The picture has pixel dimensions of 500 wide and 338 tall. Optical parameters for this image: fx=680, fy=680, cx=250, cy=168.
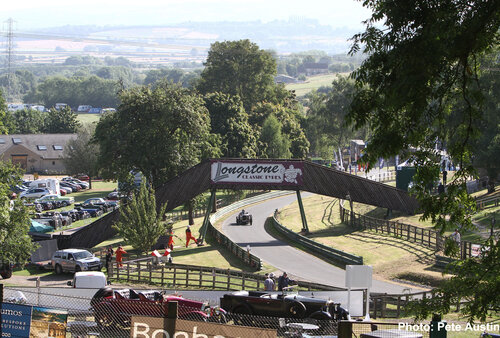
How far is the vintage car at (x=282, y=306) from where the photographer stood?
22.1 meters

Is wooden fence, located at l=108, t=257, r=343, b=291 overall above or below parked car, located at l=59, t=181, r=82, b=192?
above

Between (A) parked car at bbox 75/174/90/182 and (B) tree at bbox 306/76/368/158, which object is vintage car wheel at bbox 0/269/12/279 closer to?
(A) parked car at bbox 75/174/90/182

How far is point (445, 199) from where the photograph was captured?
14.9m

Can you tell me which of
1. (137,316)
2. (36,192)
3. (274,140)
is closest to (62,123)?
(36,192)

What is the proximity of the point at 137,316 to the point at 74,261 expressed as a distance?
2620cm

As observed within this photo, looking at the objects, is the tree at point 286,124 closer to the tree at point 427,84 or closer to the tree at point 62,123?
the tree at point 62,123

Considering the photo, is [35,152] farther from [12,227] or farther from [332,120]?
[12,227]

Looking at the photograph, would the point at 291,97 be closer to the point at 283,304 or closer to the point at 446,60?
the point at 283,304

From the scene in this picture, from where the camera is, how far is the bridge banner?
1884 inches

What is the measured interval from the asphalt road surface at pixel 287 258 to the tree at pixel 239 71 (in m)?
49.7

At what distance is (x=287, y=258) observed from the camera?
42906mm

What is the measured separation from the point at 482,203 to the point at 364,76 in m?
40.6

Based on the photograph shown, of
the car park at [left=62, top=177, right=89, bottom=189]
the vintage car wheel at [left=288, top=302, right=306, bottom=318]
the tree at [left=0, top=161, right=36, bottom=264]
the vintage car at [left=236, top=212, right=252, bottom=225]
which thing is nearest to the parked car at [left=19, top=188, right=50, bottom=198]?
the car park at [left=62, top=177, right=89, bottom=189]

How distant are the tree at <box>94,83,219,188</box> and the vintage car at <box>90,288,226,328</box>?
3360 cm
